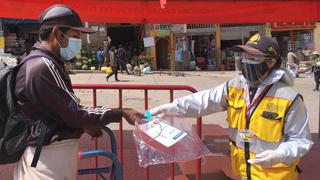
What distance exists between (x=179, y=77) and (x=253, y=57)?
22606 mm

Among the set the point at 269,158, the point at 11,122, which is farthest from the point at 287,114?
the point at 11,122

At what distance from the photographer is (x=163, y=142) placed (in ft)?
11.0

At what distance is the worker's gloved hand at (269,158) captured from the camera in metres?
2.83

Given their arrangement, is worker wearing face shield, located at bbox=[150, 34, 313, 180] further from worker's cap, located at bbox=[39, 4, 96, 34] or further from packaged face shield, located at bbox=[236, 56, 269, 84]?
worker's cap, located at bbox=[39, 4, 96, 34]

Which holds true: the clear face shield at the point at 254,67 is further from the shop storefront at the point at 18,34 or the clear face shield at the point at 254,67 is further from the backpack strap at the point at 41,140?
the shop storefront at the point at 18,34

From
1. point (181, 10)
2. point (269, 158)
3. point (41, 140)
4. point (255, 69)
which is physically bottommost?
point (269, 158)

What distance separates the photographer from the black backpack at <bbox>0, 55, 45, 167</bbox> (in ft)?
9.38

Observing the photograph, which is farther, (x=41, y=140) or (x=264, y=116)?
(x=264, y=116)

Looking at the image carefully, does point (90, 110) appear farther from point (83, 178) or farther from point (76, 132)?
point (83, 178)

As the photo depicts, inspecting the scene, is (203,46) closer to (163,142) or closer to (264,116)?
(163,142)

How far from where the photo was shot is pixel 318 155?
7684 millimetres

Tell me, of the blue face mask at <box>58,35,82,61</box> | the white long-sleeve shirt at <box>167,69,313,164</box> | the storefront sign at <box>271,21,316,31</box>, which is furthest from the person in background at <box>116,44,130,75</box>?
the blue face mask at <box>58,35,82,61</box>

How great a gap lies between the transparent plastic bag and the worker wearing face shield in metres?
0.38

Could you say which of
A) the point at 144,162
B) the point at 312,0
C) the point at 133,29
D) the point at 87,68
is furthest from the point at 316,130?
the point at 133,29
